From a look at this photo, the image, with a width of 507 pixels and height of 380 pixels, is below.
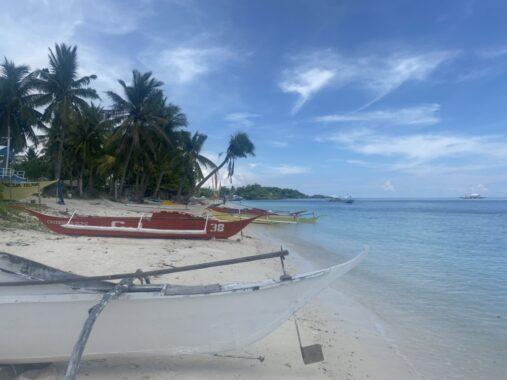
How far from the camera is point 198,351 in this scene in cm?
351

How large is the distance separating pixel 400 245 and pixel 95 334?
15728 mm

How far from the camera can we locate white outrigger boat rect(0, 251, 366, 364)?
3.26 m

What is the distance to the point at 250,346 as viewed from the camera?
421 cm

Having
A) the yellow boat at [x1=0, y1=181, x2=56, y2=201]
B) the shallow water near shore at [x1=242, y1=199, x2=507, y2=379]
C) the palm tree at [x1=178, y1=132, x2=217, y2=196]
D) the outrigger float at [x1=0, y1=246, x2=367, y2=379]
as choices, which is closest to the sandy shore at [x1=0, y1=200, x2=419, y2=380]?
the outrigger float at [x1=0, y1=246, x2=367, y2=379]

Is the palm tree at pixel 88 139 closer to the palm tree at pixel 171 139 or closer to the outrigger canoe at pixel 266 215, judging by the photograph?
the palm tree at pixel 171 139

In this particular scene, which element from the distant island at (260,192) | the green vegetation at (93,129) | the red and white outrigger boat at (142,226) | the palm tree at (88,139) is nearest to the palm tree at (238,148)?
the green vegetation at (93,129)

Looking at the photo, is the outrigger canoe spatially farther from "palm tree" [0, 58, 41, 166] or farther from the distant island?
the distant island

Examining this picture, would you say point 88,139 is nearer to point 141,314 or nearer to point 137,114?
point 137,114

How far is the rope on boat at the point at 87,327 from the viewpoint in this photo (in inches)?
105

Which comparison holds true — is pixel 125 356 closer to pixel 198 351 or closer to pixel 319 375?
pixel 198 351

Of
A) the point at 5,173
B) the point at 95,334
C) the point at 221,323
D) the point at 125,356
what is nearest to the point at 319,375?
the point at 221,323

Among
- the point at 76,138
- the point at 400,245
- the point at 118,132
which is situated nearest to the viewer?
the point at 400,245

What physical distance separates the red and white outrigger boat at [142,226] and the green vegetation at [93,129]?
52.6 feet

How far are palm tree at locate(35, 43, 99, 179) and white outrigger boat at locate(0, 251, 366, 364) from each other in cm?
2486
